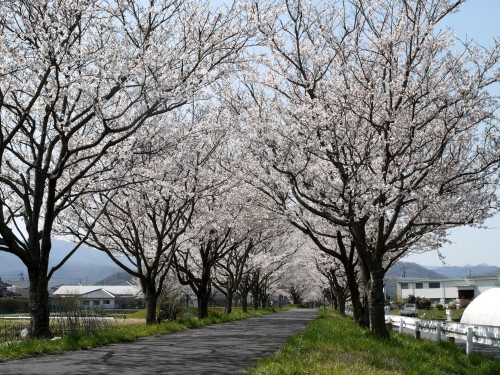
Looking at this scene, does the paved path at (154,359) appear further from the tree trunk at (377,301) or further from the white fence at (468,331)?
the white fence at (468,331)

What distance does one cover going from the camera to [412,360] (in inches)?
445

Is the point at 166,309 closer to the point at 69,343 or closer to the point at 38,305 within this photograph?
the point at 38,305

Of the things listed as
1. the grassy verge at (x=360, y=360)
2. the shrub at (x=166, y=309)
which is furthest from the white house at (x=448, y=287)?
the grassy verge at (x=360, y=360)

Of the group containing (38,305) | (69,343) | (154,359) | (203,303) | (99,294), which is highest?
(38,305)

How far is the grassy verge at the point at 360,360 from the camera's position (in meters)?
8.58

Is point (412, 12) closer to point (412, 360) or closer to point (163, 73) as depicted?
point (163, 73)

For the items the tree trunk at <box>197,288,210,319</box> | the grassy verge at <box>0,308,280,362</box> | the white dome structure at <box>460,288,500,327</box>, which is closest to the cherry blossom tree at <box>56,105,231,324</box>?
the grassy verge at <box>0,308,280,362</box>

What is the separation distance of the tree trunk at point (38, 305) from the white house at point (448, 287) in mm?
83542

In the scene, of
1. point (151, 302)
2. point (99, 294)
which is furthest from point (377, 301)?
point (99, 294)

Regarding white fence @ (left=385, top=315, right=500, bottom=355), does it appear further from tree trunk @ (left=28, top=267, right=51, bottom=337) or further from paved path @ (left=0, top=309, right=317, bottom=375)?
tree trunk @ (left=28, top=267, right=51, bottom=337)

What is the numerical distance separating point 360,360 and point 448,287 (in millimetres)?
96722

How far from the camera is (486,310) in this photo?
32250 mm

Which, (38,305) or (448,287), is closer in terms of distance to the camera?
(38,305)

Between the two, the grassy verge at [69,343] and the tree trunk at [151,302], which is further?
the tree trunk at [151,302]
